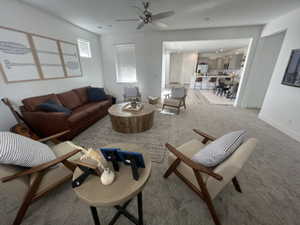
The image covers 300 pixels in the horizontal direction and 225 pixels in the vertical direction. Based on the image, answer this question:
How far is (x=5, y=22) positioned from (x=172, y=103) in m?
4.01

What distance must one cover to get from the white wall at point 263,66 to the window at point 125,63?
4.35 m

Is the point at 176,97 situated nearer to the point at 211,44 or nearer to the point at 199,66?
the point at 211,44

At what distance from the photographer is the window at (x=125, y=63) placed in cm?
489

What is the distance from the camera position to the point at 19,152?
3.29 ft

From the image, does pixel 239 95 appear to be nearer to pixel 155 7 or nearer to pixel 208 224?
pixel 155 7

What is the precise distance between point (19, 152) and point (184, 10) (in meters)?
3.78

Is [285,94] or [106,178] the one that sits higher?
[285,94]

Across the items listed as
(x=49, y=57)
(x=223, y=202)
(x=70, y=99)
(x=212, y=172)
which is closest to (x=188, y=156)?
(x=212, y=172)

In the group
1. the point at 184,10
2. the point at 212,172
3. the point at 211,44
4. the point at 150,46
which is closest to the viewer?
the point at 212,172

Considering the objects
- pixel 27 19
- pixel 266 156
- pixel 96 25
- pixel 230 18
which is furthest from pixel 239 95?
pixel 27 19

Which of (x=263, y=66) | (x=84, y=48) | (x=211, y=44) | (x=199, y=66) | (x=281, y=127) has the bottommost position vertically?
(x=281, y=127)

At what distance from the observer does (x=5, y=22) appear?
7.02ft

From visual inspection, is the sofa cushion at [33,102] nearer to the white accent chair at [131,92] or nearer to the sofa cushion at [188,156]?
the white accent chair at [131,92]

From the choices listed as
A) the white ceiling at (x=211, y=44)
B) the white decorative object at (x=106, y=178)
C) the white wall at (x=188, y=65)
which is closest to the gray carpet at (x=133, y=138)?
the white decorative object at (x=106, y=178)
